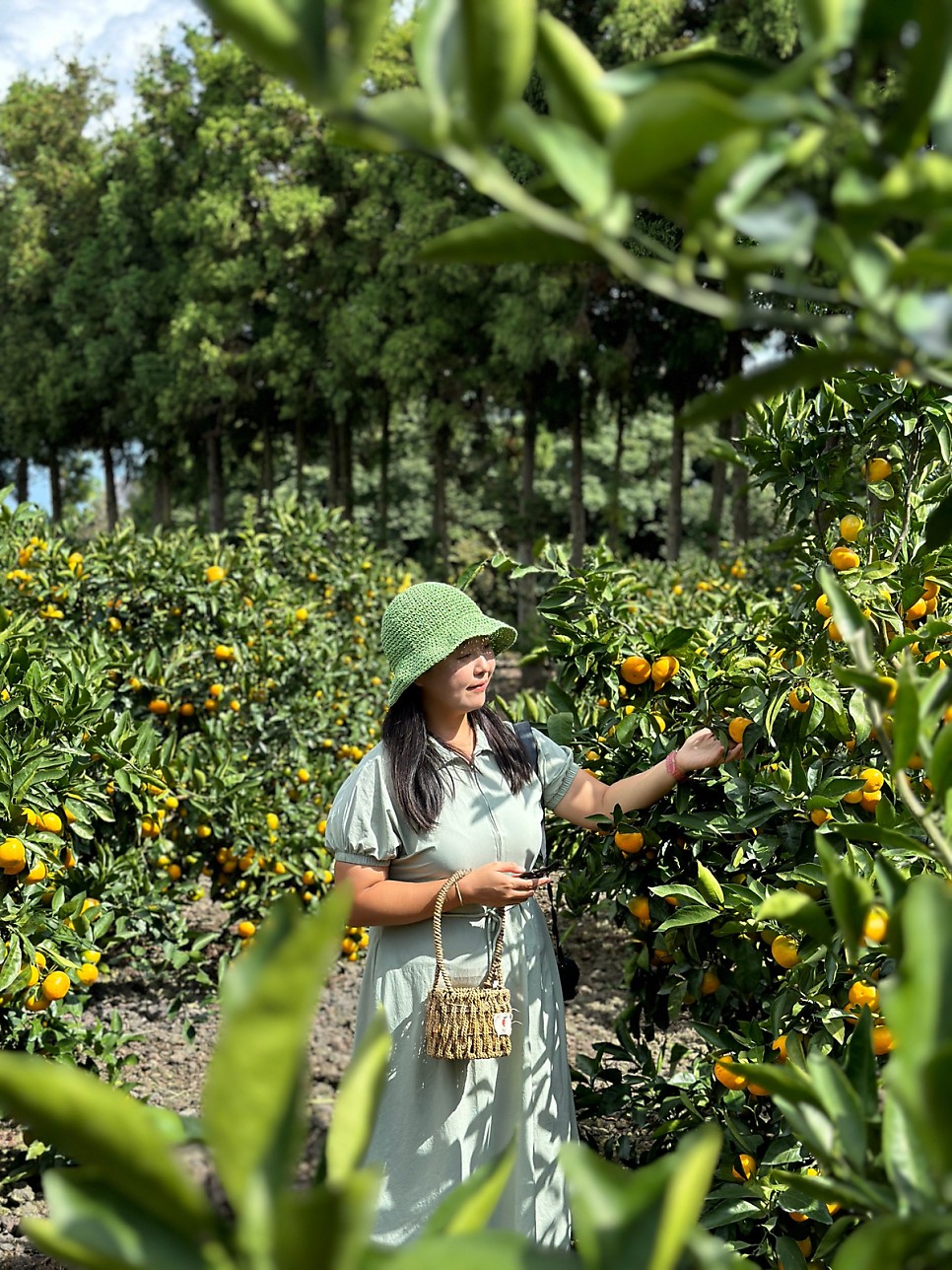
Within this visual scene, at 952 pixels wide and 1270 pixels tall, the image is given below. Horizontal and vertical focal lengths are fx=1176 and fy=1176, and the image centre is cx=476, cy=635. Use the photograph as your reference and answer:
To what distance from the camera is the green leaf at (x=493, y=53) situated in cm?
45

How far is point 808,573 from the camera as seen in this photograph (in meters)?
2.17

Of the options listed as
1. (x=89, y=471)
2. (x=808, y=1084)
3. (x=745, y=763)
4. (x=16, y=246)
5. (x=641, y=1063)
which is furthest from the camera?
(x=89, y=471)

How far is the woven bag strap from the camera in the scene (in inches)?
77.1

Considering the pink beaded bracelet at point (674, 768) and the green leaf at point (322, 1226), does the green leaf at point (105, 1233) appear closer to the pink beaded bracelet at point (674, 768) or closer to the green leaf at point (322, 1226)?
the green leaf at point (322, 1226)

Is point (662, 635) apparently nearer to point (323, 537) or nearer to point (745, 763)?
point (745, 763)

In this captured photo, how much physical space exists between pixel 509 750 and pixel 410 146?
1708 mm

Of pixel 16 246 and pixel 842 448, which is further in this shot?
pixel 16 246

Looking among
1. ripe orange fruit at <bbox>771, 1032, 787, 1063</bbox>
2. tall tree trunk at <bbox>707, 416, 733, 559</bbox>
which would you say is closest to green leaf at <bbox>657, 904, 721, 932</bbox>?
ripe orange fruit at <bbox>771, 1032, 787, 1063</bbox>

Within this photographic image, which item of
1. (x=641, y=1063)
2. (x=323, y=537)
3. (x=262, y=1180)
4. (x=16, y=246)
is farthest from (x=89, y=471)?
(x=262, y=1180)

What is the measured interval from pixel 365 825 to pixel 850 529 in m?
0.99

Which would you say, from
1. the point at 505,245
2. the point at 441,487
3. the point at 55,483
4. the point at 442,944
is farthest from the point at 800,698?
the point at 55,483

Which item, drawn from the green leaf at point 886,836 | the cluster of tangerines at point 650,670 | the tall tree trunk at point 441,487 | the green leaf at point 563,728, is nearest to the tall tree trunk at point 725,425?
the tall tree trunk at point 441,487

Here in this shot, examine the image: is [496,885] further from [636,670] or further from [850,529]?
[850,529]

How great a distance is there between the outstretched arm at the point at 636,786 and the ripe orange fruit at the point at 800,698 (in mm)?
175
